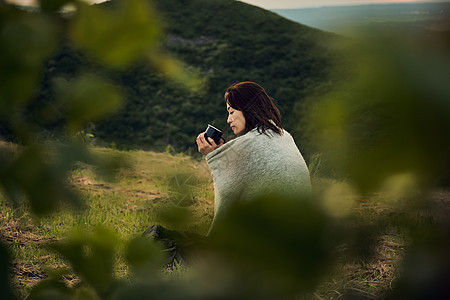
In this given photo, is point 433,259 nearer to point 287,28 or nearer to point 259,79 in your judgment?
point 259,79

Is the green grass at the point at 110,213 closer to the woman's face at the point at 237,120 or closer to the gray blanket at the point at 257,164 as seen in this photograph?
the gray blanket at the point at 257,164

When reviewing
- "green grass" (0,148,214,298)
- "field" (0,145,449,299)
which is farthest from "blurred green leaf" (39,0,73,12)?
"green grass" (0,148,214,298)

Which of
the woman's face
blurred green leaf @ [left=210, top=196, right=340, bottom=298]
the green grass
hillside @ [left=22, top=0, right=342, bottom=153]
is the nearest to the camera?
blurred green leaf @ [left=210, top=196, right=340, bottom=298]

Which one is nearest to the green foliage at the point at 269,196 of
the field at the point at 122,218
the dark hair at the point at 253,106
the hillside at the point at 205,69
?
the field at the point at 122,218

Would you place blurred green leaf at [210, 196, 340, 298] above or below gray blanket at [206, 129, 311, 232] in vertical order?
above

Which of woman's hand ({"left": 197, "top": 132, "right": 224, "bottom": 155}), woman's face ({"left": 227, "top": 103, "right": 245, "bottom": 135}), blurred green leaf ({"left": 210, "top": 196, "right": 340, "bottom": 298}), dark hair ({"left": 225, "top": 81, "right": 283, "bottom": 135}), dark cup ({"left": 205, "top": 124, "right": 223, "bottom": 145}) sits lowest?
woman's hand ({"left": 197, "top": 132, "right": 224, "bottom": 155})

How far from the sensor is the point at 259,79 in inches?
242

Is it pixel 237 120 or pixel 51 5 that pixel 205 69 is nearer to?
pixel 237 120

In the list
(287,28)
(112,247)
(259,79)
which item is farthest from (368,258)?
(287,28)

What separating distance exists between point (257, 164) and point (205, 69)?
492 centimetres

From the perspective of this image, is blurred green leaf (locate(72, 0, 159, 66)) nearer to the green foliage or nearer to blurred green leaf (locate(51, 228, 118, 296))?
the green foliage

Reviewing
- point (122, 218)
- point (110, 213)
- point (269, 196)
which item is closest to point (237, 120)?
point (122, 218)

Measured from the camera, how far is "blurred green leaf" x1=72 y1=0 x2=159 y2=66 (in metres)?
0.24

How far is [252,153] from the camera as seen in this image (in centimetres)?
174
